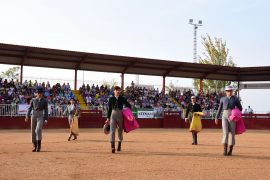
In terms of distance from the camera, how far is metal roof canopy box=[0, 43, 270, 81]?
29.8 m

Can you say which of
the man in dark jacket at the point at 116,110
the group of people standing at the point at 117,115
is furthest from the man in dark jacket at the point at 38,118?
the man in dark jacket at the point at 116,110

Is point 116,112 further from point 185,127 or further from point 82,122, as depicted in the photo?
point 185,127

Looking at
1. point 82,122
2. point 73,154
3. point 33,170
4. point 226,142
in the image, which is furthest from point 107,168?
point 82,122

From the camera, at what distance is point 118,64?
33.8 metres

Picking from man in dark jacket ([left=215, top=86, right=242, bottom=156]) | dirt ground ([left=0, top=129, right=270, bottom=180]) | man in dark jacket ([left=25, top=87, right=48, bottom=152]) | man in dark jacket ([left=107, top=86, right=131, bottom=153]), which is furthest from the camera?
man in dark jacket ([left=25, top=87, right=48, bottom=152])

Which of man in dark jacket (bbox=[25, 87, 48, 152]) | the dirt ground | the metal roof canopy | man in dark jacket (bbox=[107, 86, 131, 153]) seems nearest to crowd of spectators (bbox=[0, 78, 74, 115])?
the metal roof canopy

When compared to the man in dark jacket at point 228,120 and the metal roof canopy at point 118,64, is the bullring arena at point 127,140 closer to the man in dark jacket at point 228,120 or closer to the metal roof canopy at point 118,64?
the metal roof canopy at point 118,64

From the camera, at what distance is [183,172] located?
7859 millimetres

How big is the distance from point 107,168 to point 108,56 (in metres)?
24.2

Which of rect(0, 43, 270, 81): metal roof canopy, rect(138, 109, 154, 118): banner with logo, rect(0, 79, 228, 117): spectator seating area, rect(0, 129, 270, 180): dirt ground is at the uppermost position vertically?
rect(0, 43, 270, 81): metal roof canopy

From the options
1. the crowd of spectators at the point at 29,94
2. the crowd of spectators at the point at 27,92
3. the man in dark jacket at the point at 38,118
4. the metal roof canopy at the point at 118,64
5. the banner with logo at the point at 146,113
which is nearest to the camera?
the man in dark jacket at the point at 38,118

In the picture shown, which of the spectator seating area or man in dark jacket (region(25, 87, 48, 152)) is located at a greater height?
the spectator seating area

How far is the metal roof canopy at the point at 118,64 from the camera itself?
29797 millimetres

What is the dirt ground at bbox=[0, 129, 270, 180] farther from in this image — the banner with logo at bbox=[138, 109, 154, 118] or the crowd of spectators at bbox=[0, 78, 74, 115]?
the banner with logo at bbox=[138, 109, 154, 118]
